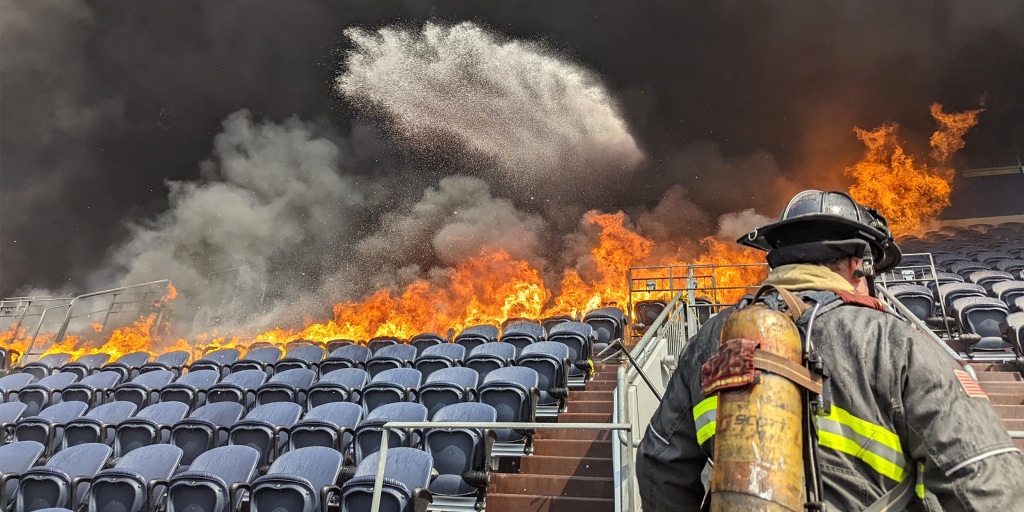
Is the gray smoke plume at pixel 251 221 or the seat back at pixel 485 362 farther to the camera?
the gray smoke plume at pixel 251 221

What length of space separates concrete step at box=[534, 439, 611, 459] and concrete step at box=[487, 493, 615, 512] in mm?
758

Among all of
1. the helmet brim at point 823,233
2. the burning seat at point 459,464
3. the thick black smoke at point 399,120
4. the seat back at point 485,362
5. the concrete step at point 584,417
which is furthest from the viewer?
the thick black smoke at point 399,120

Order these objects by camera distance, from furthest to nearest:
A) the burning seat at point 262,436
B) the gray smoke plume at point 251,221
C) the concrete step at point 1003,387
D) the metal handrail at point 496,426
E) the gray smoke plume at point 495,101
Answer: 1. the gray smoke plume at point 495,101
2. the gray smoke plume at point 251,221
3. the burning seat at point 262,436
4. the concrete step at point 1003,387
5. the metal handrail at point 496,426

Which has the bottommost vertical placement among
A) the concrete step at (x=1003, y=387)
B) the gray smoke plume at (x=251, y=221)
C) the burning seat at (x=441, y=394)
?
the burning seat at (x=441, y=394)

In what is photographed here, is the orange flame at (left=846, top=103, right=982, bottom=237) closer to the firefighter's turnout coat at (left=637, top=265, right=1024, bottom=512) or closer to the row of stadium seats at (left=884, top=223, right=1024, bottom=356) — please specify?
the row of stadium seats at (left=884, top=223, right=1024, bottom=356)

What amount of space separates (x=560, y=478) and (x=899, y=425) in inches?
167

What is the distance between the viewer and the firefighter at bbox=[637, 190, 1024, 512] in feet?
3.94

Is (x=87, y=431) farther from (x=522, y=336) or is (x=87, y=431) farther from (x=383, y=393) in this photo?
(x=522, y=336)

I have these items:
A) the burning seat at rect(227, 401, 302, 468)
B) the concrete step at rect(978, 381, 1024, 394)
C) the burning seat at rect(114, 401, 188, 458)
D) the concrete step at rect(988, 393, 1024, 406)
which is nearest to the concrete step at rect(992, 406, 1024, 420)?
the concrete step at rect(988, 393, 1024, 406)

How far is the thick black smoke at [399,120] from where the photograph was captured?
18172mm

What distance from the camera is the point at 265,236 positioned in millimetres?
19594

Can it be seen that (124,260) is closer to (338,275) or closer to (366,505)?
(338,275)

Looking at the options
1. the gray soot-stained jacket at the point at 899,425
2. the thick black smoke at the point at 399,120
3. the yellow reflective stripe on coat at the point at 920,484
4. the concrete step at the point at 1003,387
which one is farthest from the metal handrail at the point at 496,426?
the thick black smoke at the point at 399,120

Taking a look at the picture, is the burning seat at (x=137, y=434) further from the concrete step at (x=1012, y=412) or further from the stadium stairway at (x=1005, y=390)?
the concrete step at (x=1012, y=412)
